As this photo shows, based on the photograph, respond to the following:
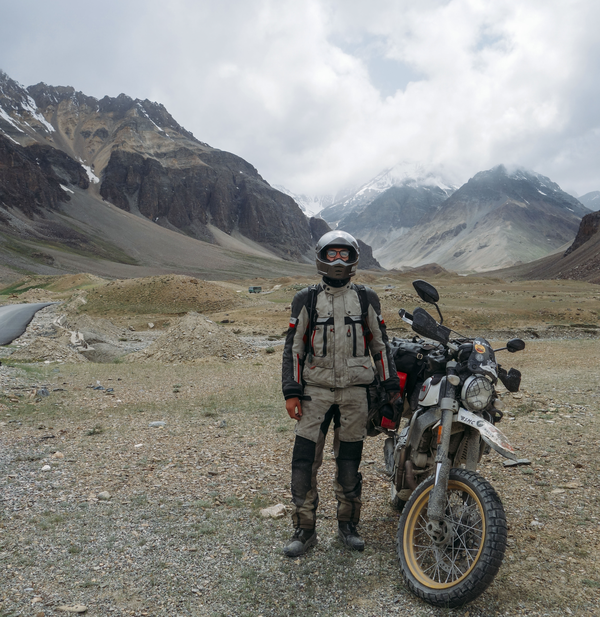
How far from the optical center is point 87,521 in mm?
4527

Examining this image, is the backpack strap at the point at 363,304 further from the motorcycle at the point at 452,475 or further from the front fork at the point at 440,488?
the front fork at the point at 440,488

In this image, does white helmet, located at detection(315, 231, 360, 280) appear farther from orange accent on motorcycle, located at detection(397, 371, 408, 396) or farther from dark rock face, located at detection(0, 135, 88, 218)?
dark rock face, located at detection(0, 135, 88, 218)

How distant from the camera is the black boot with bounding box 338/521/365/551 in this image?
13.2 ft

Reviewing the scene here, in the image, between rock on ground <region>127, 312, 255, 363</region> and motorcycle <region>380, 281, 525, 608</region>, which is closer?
motorcycle <region>380, 281, 525, 608</region>

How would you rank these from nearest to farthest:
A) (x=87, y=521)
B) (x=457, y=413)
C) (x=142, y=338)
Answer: (x=457, y=413), (x=87, y=521), (x=142, y=338)

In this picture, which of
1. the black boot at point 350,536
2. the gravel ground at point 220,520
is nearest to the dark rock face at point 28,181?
the gravel ground at point 220,520

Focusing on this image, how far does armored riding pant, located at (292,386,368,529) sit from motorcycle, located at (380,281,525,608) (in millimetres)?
448

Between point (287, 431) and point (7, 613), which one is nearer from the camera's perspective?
point (7, 613)

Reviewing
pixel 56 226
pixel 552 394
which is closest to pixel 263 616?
pixel 552 394

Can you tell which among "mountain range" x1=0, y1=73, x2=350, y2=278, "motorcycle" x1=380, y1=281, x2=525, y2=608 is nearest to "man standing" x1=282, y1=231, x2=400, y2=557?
"motorcycle" x1=380, y1=281, x2=525, y2=608

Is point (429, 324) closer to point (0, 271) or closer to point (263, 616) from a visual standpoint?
point (263, 616)

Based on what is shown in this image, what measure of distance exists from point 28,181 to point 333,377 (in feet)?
599

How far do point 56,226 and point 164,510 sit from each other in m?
163

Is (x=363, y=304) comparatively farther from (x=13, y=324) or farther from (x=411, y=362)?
(x=13, y=324)
